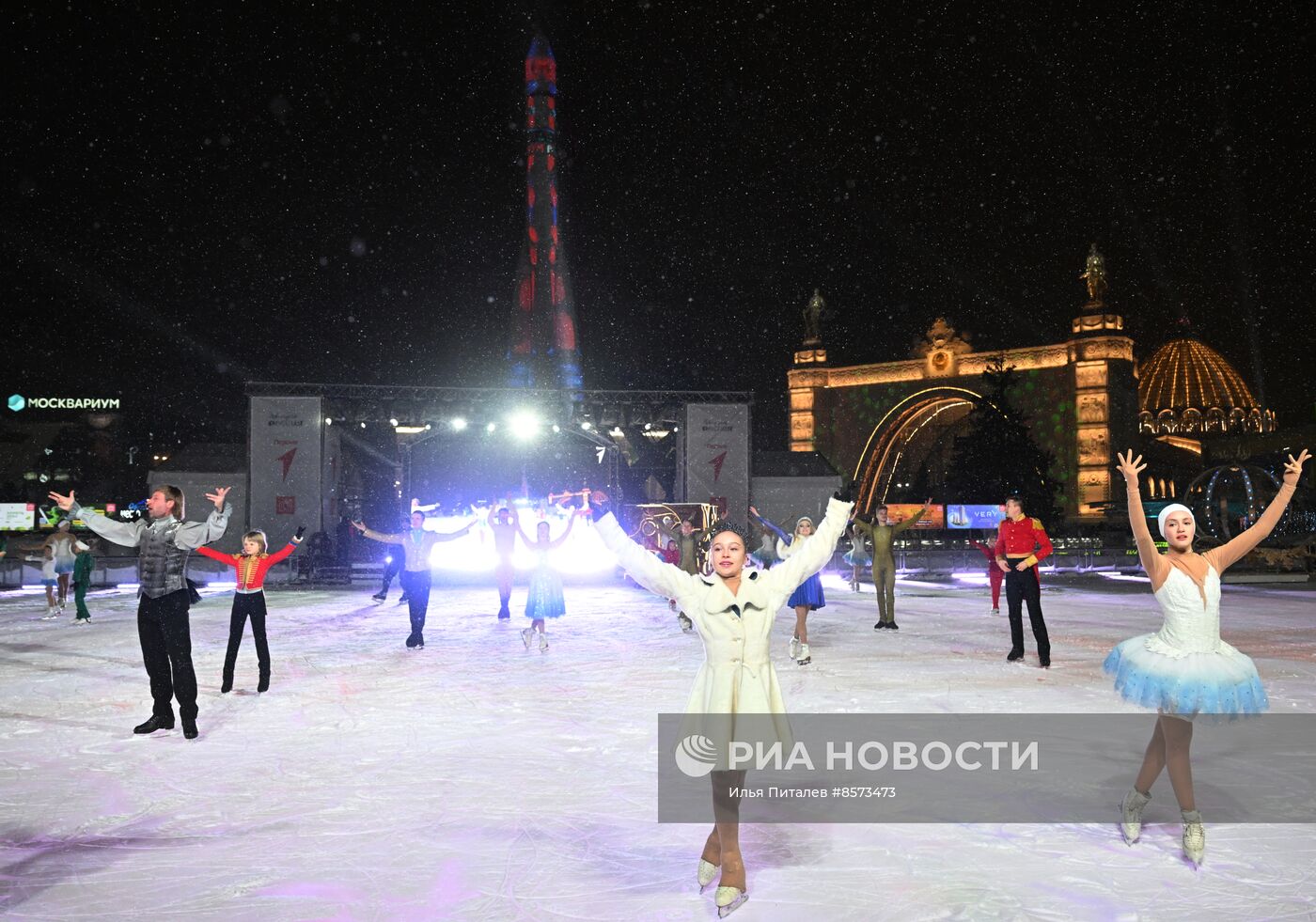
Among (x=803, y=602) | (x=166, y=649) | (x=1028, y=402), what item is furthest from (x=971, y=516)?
(x=166, y=649)

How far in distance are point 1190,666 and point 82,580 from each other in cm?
1637

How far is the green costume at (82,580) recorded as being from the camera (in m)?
15.7

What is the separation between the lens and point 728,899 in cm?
368

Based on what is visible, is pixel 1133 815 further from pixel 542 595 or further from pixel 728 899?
pixel 542 595

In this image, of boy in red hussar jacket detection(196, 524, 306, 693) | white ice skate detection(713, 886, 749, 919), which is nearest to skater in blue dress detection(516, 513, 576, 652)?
boy in red hussar jacket detection(196, 524, 306, 693)

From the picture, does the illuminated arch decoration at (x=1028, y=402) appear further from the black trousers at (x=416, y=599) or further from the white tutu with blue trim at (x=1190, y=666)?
the white tutu with blue trim at (x=1190, y=666)

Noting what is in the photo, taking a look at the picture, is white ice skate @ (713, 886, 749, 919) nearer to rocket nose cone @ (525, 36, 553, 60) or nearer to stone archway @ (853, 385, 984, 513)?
stone archway @ (853, 385, 984, 513)

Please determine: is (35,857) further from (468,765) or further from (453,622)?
(453,622)

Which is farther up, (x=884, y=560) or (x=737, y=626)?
(x=737, y=626)

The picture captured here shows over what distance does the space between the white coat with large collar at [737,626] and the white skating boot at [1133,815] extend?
186 cm

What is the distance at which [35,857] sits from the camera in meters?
4.39

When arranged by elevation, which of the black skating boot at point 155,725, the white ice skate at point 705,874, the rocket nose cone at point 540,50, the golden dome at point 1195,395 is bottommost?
the black skating boot at point 155,725

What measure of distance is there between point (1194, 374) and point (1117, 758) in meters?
97.4

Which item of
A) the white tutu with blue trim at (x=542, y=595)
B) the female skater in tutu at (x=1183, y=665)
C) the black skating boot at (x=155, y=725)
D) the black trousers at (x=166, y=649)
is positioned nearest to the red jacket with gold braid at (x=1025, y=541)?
the white tutu with blue trim at (x=542, y=595)
